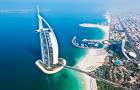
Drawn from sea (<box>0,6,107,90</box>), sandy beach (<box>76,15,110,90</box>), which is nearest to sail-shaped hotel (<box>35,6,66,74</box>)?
sea (<box>0,6,107,90</box>)

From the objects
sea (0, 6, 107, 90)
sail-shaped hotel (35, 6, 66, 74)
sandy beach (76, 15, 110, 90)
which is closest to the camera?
sandy beach (76, 15, 110, 90)

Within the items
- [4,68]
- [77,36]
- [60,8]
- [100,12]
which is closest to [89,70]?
[4,68]

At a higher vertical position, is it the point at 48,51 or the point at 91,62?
the point at 48,51

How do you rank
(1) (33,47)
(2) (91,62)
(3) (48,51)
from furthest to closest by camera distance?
(1) (33,47) → (2) (91,62) → (3) (48,51)

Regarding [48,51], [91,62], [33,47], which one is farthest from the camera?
[33,47]

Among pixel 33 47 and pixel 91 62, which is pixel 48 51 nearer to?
pixel 91 62

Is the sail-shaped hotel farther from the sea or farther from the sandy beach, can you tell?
the sandy beach

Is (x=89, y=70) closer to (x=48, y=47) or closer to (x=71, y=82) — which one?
(x=71, y=82)

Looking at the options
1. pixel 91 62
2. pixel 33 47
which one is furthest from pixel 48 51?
pixel 33 47
